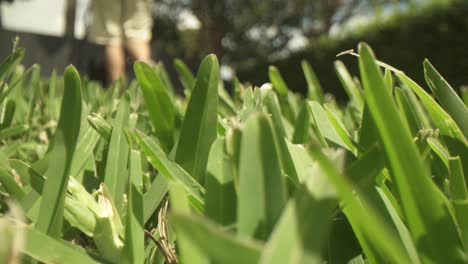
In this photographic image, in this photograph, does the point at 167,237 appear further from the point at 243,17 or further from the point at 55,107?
the point at 243,17

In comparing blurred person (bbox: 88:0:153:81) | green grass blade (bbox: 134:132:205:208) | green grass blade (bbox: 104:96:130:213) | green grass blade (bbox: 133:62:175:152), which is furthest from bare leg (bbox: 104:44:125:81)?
green grass blade (bbox: 134:132:205:208)

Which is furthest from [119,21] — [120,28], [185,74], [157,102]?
[157,102]

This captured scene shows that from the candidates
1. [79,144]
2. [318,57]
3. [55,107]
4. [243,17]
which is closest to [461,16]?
[318,57]

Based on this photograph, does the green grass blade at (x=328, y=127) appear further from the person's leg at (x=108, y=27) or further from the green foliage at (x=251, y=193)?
the person's leg at (x=108, y=27)

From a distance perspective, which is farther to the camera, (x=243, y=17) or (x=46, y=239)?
(x=243, y=17)

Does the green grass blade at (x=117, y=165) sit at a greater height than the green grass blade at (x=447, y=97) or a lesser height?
lesser

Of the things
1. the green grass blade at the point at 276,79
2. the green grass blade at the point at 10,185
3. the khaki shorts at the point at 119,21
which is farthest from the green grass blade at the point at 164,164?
the khaki shorts at the point at 119,21

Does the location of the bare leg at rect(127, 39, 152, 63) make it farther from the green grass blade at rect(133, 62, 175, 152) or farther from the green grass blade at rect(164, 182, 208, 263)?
the green grass blade at rect(164, 182, 208, 263)
